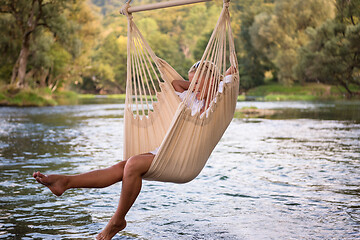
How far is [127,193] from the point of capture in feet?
9.14

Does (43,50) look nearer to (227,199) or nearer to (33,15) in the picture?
(33,15)

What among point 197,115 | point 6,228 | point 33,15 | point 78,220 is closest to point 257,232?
point 197,115

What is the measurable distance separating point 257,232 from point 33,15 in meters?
21.9

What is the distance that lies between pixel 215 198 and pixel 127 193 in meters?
1.29

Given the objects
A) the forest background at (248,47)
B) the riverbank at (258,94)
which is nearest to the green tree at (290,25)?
the forest background at (248,47)

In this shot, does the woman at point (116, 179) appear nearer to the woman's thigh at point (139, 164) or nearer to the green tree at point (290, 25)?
the woman's thigh at point (139, 164)

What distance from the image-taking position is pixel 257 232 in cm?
294

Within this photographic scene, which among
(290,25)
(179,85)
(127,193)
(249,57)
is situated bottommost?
(127,193)

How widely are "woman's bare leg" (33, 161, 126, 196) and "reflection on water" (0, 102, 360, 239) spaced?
12.0 inches

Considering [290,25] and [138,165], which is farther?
[290,25]

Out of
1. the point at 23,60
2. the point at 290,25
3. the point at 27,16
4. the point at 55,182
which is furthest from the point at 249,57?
the point at 55,182

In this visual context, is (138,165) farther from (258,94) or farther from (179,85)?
(258,94)

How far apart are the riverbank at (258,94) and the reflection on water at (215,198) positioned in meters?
15.8

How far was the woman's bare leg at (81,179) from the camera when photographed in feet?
8.89
